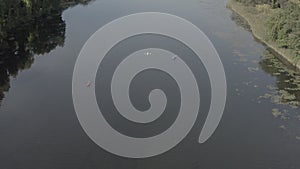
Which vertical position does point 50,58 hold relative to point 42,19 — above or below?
below

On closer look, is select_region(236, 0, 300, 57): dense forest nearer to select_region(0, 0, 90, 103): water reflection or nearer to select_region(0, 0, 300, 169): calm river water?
select_region(0, 0, 300, 169): calm river water

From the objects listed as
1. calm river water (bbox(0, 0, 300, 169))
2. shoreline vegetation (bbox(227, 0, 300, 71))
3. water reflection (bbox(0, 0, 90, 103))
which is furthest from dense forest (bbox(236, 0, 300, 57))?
water reflection (bbox(0, 0, 90, 103))

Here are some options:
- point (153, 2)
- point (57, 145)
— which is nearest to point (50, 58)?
point (57, 145)

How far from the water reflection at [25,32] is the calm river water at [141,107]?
0.08 meters

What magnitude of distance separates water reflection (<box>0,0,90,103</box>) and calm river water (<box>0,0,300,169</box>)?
8cm

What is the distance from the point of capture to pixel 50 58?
2441 cm

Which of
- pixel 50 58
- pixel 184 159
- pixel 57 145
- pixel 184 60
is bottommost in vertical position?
pixel 184 159

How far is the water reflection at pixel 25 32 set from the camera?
23562 mm

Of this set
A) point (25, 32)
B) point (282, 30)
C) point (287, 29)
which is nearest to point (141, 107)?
point (287, 29)

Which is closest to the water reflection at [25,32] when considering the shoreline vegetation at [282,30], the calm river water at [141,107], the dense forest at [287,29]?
the calm river water at [141,107]

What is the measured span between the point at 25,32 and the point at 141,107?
14524 millimetres

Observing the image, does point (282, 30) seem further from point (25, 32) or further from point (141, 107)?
point (25, 32)

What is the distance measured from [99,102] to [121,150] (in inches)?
154

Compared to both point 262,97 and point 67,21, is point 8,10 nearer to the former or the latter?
point 67,21
